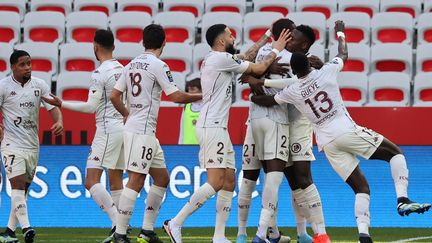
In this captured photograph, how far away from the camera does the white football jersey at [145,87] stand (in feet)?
Answer: 40.3

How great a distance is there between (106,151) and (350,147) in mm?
2939

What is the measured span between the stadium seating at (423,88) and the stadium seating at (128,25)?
4.75m

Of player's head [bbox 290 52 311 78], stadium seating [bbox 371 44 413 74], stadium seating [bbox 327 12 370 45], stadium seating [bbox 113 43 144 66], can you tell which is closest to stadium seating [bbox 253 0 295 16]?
stadium seating [bbox 327 12 370 45]

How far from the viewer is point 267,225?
12352 millimetres

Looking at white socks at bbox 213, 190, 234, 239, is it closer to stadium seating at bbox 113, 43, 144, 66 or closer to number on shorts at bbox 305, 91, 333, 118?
number on shorts at bbox 305, 91, 333, 118

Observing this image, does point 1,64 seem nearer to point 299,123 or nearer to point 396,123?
point 396,123

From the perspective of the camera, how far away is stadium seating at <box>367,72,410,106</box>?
19.5m

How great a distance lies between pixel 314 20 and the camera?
2041 cm

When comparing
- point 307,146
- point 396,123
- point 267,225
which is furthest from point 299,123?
point 396,123

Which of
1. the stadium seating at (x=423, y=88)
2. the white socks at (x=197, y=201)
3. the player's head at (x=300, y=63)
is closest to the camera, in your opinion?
the player's head at (x=300, y=63)

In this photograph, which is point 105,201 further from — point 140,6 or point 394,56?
point 140,6

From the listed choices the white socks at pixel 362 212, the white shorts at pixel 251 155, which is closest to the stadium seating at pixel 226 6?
the white shorts at pixel 251 155

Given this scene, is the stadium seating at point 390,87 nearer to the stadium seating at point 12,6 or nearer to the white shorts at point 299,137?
the stadium seating at point 12,6

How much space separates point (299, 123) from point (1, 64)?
8834 mm
